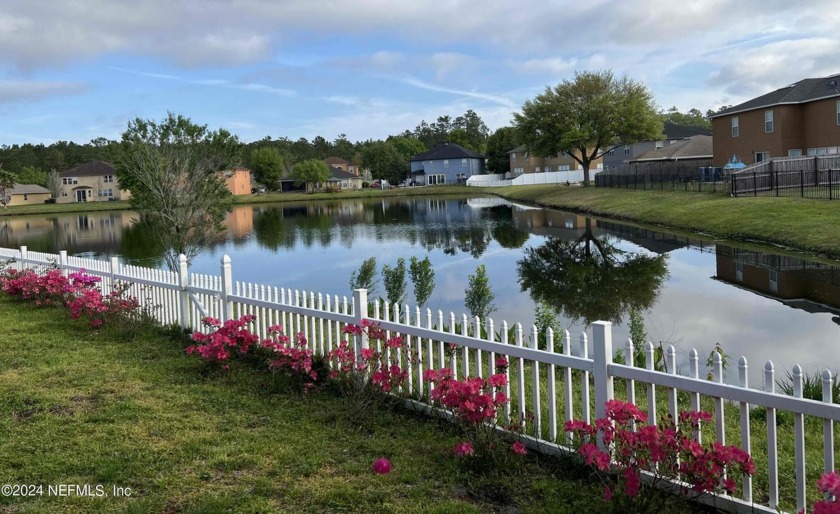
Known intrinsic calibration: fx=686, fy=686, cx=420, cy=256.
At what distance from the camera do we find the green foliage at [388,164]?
109 metres

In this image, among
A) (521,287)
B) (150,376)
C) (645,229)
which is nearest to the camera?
(150,376)

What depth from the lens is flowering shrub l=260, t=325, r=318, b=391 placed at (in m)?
7.14

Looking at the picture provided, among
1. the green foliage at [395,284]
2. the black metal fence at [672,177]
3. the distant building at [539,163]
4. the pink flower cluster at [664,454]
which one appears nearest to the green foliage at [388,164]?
the distant building at [539,163]

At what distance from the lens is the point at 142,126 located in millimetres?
17312

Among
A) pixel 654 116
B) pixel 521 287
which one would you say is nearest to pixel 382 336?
pixel 521 287

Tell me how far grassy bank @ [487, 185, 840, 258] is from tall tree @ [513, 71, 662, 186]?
13429 mm

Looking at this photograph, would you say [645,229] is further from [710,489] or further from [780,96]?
[710,489]

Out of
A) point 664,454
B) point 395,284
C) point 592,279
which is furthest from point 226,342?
point 592,279

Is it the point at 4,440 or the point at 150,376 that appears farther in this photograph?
the point at 150,376

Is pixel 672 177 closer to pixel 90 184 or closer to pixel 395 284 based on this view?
pixel 395 284

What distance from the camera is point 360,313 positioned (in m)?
7.20

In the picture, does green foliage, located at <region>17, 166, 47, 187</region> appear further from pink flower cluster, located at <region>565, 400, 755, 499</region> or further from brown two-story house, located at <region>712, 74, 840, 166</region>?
pink flower cluster, located at <region>565, 400, 755, 499</region>

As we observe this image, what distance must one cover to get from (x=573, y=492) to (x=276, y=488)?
6.84ft

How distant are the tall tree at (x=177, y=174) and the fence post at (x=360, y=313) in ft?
38.5
